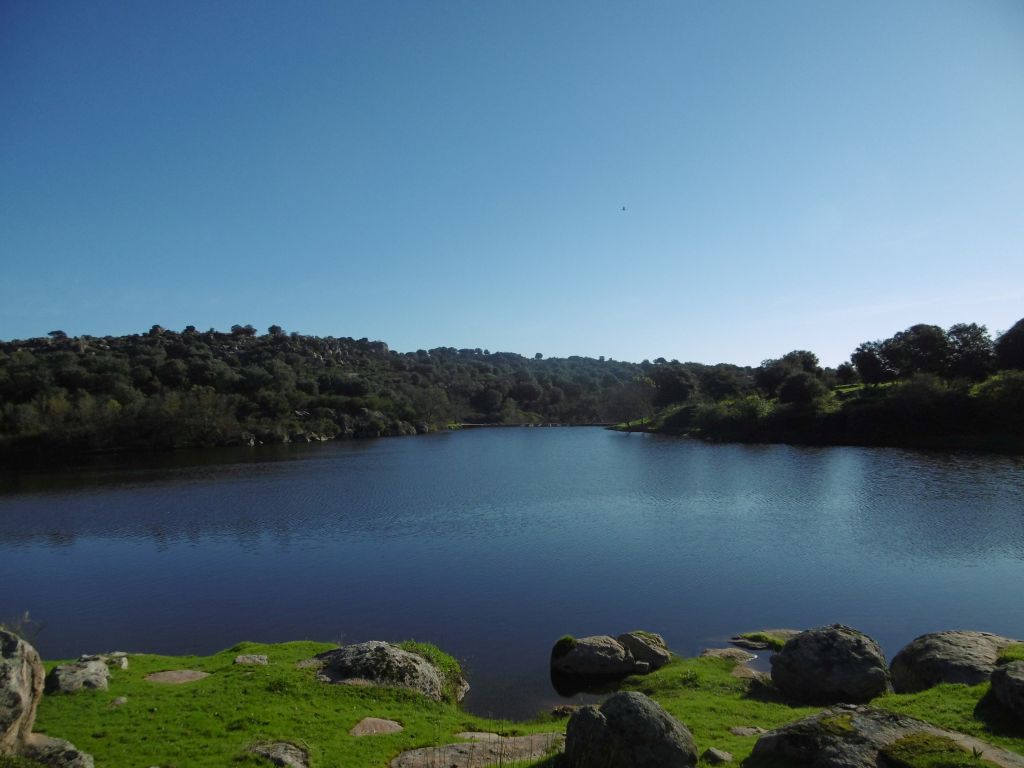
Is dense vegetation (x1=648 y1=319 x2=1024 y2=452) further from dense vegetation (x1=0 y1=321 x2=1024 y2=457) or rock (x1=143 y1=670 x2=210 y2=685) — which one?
rock (x1=143 y1=670 x2=210 y2=685)

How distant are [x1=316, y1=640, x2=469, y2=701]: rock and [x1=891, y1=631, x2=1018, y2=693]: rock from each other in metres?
11.4

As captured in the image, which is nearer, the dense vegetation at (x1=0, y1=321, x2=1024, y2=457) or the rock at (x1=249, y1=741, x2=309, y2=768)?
the rock at (x1=249, y1=741, x2=309, y2=768)

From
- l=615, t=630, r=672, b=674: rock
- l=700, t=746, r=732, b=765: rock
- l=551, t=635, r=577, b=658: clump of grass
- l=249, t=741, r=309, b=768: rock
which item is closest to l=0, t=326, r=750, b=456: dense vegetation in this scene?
l=551, t=635, r=577, b=658: clump of grass

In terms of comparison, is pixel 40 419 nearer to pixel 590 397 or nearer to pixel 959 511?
pixel 959 511

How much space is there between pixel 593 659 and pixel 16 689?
13798mm

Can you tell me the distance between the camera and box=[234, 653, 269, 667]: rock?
53.6 ft

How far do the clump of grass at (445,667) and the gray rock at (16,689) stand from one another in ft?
29.7

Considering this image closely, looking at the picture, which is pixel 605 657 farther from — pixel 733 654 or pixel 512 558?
pixel 512 558

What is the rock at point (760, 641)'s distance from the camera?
20.2 metres

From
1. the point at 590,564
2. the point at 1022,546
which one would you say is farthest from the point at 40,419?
the point at 1022,546

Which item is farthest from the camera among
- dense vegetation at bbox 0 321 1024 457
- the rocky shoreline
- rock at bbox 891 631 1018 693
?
dense vegetation at bbox 0 321 1024 457

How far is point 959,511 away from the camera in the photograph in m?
38.2

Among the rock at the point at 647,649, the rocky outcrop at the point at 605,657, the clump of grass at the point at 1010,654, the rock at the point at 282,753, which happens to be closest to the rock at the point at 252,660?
the rock at the point at 282,753

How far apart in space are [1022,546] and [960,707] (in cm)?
2528
